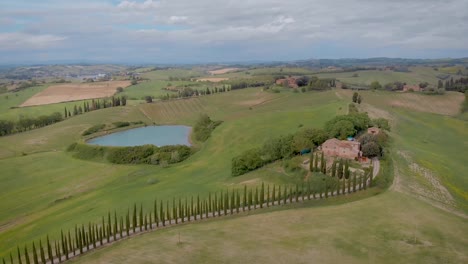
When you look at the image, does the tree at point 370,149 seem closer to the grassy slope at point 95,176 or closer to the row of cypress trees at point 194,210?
the row of cypress trees at point 194,210

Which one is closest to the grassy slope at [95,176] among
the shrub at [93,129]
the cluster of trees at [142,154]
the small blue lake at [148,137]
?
the cluster of trees at [142,154]

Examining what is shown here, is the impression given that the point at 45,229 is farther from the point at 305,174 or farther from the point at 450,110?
the point at 450,110

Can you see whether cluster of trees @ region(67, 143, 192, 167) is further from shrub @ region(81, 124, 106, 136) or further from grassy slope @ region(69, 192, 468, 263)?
grassy slope @ region(69, 192, 468, 263)

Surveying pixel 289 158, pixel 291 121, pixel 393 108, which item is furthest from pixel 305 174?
pixel 393 108

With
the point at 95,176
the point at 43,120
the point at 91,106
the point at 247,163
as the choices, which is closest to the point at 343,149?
the point at 247,163

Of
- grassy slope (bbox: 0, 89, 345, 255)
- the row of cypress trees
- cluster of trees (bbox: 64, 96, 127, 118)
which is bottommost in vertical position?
grassy slope (bbox: 0, 89, 345, 255)

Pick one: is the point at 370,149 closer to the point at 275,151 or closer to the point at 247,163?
the point at 275,151

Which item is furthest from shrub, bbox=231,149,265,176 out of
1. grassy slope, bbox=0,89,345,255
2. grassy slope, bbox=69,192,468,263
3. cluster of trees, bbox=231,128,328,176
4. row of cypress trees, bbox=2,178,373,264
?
grassy slope, bbox=69,192,468,263
